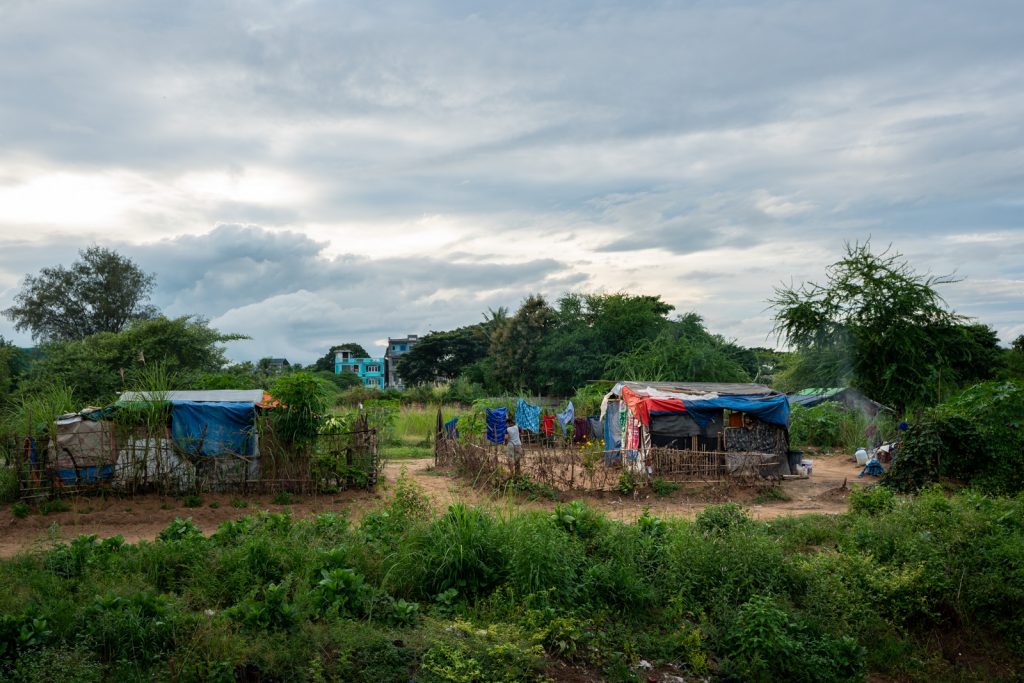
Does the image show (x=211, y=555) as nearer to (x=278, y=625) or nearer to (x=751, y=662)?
(x=278, y=625)

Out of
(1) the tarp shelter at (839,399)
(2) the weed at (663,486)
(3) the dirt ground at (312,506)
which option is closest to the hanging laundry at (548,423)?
(3) the dirt ground at (312,506)

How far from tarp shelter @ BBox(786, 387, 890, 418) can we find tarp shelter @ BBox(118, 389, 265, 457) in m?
17.8

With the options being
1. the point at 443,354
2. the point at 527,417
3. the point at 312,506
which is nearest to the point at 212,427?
the point at 312,506

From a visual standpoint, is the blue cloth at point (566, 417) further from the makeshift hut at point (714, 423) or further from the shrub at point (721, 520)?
the shrub at point (721, 520)

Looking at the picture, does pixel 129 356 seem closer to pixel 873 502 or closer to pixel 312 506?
pixel 312 506

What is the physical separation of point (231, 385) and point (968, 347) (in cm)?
2255

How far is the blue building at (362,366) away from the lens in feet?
253

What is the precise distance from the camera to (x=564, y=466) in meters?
14.0

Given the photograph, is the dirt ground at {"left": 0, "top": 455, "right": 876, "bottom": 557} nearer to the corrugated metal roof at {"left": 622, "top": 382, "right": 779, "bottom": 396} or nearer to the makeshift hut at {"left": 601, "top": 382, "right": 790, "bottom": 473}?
the makeshift hut at {"left": 601, "top": 382, "right": 790, "bottom": 473}

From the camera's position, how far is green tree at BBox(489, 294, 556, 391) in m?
41.9

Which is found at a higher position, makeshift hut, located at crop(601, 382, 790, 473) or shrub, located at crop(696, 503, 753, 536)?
makeshift hut, located at crop(601, 382, 790, 473)

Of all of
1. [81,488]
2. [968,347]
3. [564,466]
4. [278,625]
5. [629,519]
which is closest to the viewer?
[278,625]

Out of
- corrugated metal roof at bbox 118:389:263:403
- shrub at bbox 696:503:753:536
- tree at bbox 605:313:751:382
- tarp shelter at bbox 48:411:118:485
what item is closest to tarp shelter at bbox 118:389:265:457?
tarp shelter at bbox 48:411:118:485

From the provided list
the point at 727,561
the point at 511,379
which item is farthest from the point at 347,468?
the point at 511,379
